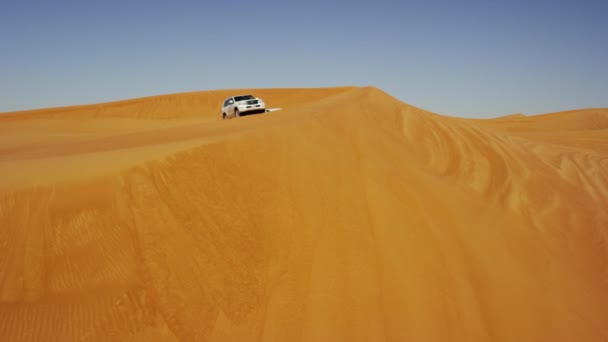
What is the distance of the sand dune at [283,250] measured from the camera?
3.29m

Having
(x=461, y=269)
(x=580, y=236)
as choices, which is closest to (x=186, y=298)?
(x=461, y=269)

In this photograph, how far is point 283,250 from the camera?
13.8ft

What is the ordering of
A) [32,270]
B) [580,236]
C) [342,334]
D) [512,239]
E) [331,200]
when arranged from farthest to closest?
[580,236] < [512,239] < [331,200] < [342,334] < [32,270]

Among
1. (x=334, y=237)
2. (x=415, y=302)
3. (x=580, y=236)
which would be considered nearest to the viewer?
(x=415, y=302)

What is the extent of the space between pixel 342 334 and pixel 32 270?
2558 mm

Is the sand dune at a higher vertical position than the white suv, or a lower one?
lower

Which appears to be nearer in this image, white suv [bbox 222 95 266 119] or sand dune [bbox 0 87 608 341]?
sand dune [bbox 0 87 608 341]

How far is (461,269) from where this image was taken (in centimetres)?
455

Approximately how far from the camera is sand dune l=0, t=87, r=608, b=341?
329 cm

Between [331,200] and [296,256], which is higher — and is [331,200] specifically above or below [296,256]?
above

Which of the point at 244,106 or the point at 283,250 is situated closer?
the point at 283,250

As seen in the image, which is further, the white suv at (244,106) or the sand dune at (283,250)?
the white suv at (244,106)

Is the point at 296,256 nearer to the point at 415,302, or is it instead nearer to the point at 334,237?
the point at 334,237

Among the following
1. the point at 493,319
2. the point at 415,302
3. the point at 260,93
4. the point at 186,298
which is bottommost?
the point at 493,319
